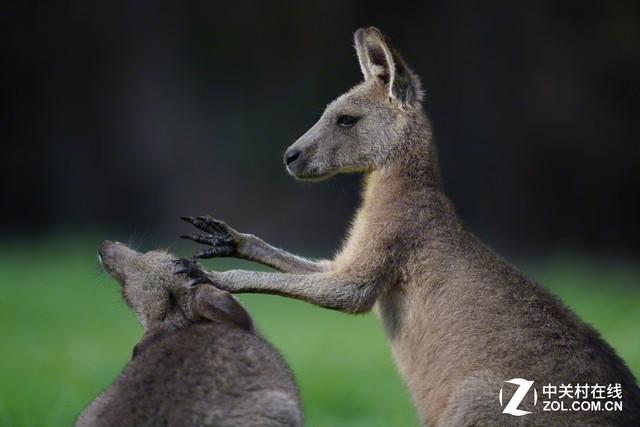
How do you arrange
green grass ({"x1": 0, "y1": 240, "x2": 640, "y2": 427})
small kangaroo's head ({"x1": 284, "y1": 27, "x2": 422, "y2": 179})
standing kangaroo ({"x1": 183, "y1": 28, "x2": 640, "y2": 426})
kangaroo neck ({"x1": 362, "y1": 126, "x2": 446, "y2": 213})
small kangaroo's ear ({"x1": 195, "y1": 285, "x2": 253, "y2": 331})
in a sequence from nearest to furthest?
1. standing kangaroo ({"x1": 183, "y1": 28, "x2": 640, "y2": 426})
2. small kangaroo's ear ({"x1": 195, "y1": 285, "x2": 253, "y2": 331})
3. kangaroo neck ({"x1": 362, "y1": 126, "x2": 446, "y2": 213})
4. small kangaroo's head ({"x1": 284, "y1": 27, "x2": 422, "y2": 179})
5. green grass ({"x1": 0, "y1": 240, "x2": 640, "y2": 427})

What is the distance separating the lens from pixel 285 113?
72.9 ft

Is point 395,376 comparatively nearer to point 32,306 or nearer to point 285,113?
point 32,306

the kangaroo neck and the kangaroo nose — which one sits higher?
the kangaroo nose

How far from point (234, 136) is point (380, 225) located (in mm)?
15118

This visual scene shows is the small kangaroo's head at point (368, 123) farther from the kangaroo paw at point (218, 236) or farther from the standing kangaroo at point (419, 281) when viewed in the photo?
the kangaroo paw at point (218, 236)

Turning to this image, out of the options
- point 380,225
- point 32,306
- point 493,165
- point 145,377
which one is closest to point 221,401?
point 145,377

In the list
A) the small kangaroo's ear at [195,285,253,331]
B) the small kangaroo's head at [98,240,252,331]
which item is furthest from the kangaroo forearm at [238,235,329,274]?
the small kangaroo's ear at [195,285,253,331]

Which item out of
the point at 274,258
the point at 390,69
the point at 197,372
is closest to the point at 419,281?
the point at 274,258

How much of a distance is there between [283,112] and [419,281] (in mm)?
15310

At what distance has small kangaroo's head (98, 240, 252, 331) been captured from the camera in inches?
257

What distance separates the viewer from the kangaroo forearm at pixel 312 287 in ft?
23.0

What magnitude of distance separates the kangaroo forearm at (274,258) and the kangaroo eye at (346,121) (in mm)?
974

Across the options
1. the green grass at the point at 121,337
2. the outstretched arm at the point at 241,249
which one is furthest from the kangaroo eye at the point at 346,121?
the green grass at the point at 121,337

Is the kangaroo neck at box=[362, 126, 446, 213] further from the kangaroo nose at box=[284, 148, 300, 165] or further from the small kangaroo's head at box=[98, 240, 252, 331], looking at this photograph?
the small kangaroo's head at box=[98, 240, 252, 331]
